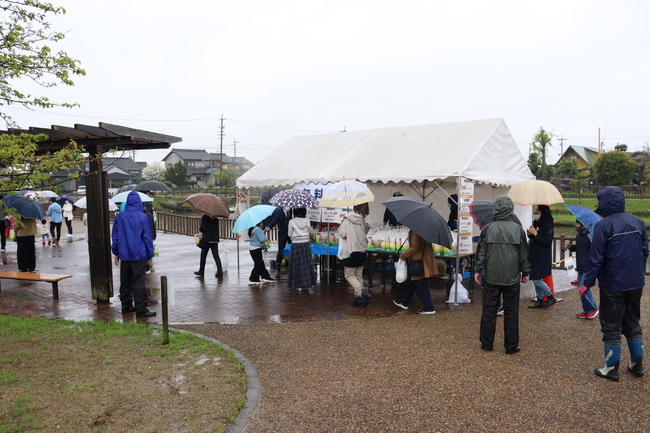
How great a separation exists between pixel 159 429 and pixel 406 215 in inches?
170

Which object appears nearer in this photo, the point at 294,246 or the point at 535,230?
the point at 535,230

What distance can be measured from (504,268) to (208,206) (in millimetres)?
6336

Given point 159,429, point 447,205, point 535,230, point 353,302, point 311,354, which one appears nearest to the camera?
point 159,429

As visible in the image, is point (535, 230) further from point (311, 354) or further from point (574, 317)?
point (311, 354)

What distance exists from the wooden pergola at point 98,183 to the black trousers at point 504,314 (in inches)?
230

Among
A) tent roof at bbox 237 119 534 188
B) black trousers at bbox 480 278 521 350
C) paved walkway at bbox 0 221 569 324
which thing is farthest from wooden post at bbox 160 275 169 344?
tent roof at bbox 237 119 534 188

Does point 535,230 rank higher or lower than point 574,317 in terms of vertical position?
higher

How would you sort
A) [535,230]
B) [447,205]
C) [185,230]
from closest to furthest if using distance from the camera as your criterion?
[535,230], [447,205], [185,230]

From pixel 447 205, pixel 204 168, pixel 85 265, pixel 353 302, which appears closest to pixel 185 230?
pixel 85 265

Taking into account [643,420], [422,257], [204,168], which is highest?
[204,168]

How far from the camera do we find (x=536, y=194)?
7.34 meters

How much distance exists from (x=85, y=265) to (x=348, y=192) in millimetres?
7675

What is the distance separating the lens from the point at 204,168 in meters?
79.0

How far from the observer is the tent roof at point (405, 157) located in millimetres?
9656
